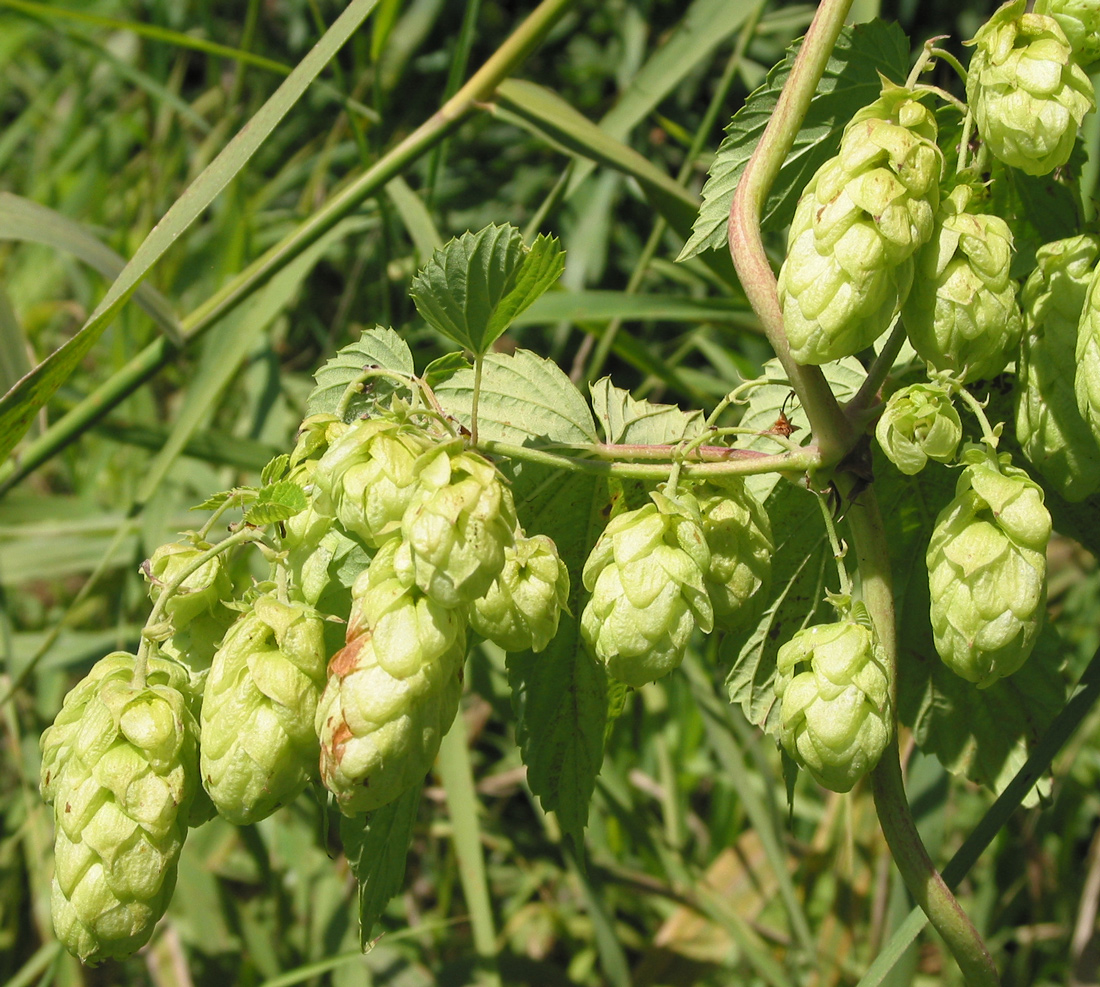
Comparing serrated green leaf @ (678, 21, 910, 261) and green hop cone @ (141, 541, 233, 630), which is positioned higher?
serrated green leaf @ (678, 21, 910, 261)

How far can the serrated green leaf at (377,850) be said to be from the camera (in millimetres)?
800

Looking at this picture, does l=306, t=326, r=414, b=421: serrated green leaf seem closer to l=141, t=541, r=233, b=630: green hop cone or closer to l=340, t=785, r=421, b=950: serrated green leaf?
l=141, t=541, r=233, b=630: green hop cone

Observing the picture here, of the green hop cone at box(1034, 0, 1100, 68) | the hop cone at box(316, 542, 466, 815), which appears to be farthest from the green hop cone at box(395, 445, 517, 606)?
the green hop cone at box(1034, 0, 1100, 68)

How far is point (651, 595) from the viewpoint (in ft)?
2.19

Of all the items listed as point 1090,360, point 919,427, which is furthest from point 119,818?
point 1090,360

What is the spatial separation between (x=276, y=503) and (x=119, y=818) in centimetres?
24

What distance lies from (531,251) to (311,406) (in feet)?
1.00

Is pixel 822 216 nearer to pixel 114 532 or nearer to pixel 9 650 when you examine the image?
pixel 9 650

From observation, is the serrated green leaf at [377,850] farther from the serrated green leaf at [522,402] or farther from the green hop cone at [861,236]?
the green hop cone at [861,236]

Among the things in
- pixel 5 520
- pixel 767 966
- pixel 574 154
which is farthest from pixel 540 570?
pixel 5 520

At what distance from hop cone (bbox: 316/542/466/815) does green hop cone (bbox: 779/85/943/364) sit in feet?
0.98

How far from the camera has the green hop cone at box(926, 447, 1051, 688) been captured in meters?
0.66

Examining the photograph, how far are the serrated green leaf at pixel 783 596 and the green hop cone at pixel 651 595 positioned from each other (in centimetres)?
26

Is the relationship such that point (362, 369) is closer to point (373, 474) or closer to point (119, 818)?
point (373, 474)
